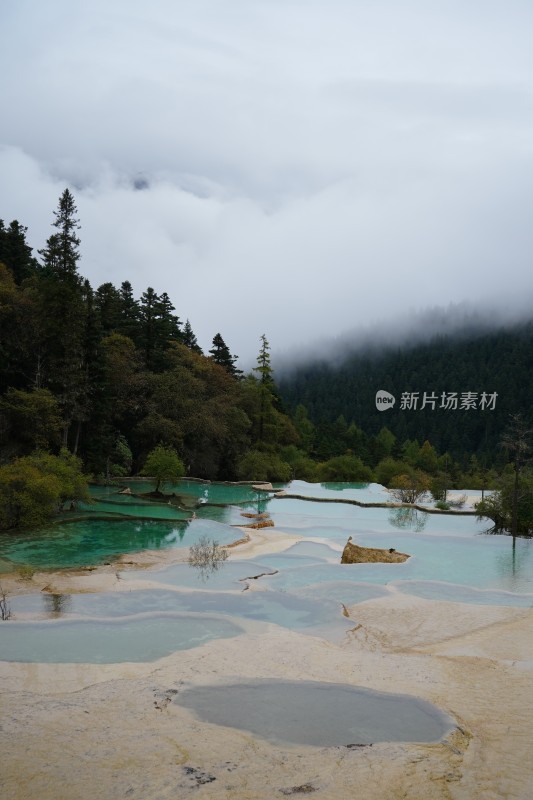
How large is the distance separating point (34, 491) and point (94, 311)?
12.9 metres

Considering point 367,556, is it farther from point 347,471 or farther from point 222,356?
point 222,356

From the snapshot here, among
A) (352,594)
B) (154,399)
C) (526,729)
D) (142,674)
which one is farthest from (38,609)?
(154,399)

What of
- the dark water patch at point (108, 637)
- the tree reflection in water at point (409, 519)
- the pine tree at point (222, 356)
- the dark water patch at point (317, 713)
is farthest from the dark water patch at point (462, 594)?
the pine tree at point (222, 356)

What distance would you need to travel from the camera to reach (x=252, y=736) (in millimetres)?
5449

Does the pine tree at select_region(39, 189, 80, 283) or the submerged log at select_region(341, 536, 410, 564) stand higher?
the pine tree at select_region(39, 189, 80, 283)

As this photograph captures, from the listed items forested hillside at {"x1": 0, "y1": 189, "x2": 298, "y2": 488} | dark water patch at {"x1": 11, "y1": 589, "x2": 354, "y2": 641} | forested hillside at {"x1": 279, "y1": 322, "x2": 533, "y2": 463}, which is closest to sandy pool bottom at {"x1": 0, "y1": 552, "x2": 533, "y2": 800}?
dark water patch at {"x1": 11, "y1": 589, "x2": 354, "y2": 641}

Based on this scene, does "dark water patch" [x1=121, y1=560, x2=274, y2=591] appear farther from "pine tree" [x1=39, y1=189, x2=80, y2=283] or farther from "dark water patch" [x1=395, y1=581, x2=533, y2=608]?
"pine tree" [x1=39, y1=189, x2=80, y2=283]

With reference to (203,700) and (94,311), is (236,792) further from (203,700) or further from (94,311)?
(94,311)

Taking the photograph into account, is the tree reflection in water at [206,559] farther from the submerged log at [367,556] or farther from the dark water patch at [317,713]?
the dark water patch at [317,713]

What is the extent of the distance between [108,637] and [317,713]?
371 cm

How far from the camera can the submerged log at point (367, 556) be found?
1420cm

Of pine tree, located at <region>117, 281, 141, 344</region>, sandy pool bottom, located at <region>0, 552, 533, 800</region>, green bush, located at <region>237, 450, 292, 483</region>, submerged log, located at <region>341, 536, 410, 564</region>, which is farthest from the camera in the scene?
pine tree, located at <region>117, 281, 141, 344</region>

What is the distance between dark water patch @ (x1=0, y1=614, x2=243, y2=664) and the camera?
25.1 ft

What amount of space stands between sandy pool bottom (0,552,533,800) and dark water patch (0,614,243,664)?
15.3 inches
